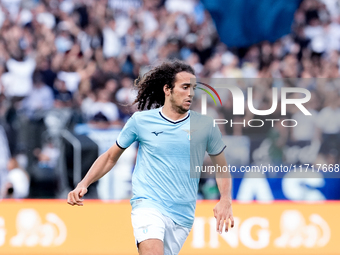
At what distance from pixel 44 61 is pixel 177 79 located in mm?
5892

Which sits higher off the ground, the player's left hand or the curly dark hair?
the curly dark hair

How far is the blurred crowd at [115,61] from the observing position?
26.2 ft

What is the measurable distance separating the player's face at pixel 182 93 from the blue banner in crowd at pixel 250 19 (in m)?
6.31

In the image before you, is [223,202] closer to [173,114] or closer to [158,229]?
[158,229]

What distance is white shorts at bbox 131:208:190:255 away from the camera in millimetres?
4094

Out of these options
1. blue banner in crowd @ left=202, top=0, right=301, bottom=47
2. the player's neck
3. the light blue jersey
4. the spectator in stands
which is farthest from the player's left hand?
blue banner in crowd @ left=202, top=0, right=301, bottom=47

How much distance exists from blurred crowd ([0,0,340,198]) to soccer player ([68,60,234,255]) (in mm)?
3311

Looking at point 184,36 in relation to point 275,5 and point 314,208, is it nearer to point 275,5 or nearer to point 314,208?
point 275,5

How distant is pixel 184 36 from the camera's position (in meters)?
10.8

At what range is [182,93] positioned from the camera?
441cm

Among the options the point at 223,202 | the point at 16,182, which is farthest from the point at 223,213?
the point at 16,182

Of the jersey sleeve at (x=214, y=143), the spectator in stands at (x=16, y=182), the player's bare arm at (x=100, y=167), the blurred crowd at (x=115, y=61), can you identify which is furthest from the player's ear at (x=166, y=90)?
the spectator in stands at (x=16, y=182)

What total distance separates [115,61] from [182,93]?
19.5 ft

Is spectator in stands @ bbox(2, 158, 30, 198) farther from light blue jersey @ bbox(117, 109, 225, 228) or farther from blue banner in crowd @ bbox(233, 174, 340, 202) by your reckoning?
light blue jersey @ bbox(117, 109, 225, 228)
